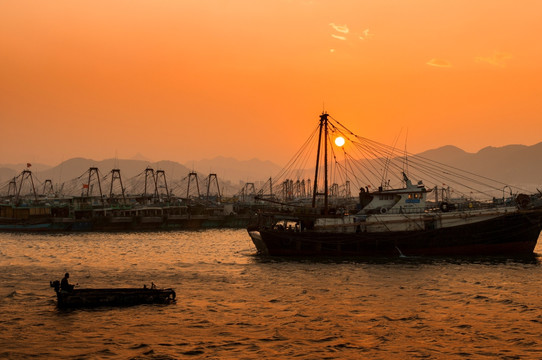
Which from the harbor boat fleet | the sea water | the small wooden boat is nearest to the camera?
the sea water

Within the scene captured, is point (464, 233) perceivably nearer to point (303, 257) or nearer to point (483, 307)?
point (303, 257)

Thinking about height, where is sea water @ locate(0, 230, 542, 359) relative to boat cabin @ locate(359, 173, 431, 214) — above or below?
below

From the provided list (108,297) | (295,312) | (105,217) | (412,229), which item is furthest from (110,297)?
(105,217)

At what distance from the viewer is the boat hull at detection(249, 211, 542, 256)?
5341cm

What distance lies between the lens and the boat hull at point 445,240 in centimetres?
5341

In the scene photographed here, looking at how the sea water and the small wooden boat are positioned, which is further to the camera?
the small wooden boat

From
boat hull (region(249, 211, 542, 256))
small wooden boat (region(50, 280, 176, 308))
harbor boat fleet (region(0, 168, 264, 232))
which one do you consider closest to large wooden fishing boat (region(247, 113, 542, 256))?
boat hull (region(249, 211, 542, 256))

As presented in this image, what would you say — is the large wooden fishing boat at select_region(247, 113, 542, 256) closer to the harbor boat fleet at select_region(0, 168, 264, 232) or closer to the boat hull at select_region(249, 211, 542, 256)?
the boat hull at select_region(249, 211, 542, 256)

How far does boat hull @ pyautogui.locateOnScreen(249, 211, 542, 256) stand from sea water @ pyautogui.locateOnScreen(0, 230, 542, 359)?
1.88m

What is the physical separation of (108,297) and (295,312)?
11996mm

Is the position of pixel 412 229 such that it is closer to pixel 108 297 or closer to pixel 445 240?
pixel 445 240

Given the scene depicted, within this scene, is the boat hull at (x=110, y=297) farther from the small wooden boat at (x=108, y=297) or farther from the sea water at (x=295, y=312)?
the sea water at (x=295, y=312)

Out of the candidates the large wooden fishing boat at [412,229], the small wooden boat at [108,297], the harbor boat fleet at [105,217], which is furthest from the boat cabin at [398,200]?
the harbor boat fleet at [105,217]

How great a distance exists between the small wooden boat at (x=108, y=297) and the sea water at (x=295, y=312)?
0.84 meters
